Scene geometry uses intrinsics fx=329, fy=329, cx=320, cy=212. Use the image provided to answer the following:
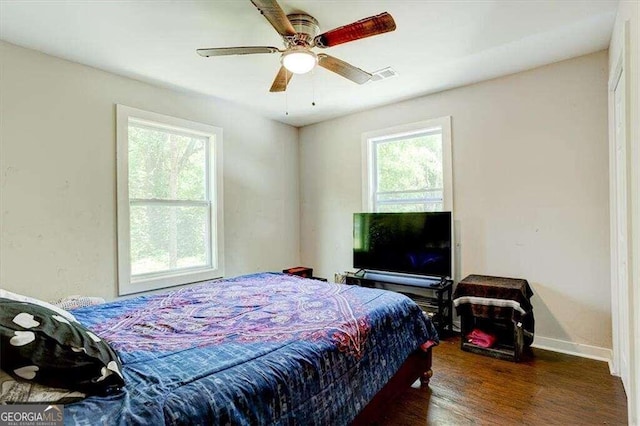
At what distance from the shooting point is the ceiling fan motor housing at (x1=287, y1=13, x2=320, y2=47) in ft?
7.16

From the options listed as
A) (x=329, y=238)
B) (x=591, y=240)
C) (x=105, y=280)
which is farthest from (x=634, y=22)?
(x=105, y=280)

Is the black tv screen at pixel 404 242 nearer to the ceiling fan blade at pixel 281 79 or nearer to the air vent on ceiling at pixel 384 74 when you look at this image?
the air vent on ceiling at pixel 384 74

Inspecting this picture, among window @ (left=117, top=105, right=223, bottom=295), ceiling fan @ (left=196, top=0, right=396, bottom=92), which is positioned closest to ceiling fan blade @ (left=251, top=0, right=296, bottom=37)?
ceiling fan @ (left=196, top=0, right=396, bottom=92)

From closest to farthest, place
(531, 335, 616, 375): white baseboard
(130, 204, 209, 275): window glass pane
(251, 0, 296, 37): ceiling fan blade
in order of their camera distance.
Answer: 1. (251, 0, 296, 37): ceiling fan blade
2. (531, 335, 616, 375): white baseboard
3. (130, 204, 209, 275): window glass pane

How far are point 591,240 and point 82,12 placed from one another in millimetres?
4323

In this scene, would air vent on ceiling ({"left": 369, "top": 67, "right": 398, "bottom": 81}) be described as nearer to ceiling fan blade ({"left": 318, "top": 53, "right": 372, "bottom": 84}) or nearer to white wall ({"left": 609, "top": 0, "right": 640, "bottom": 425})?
ceiling fan blade ({"left": 318, "top": 53, "right": 372, "bottom": 84})

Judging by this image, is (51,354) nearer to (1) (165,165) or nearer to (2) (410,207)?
(1) (165,165)

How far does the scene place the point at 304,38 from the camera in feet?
7.32

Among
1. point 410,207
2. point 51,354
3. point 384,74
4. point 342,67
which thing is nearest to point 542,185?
point 410,207

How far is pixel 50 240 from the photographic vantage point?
2738mm

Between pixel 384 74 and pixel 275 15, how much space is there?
1713 millimetres

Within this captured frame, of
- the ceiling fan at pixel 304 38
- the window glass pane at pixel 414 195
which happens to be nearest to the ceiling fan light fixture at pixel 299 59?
the ceiling fan at pixel 304 38

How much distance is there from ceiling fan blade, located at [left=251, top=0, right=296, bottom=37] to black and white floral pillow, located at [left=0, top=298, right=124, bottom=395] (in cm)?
165

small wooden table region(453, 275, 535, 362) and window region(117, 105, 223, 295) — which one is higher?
window region(117, 105, 223, 295)
